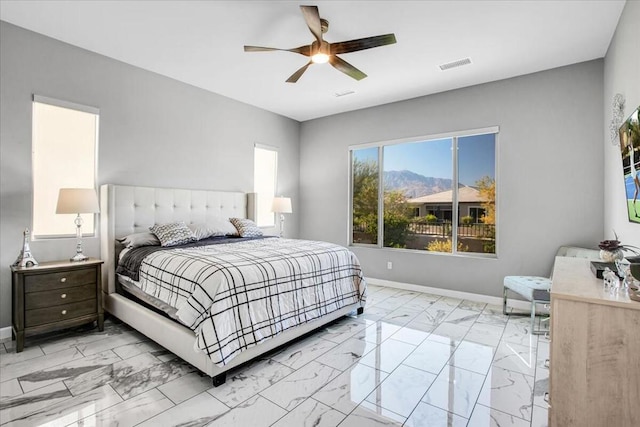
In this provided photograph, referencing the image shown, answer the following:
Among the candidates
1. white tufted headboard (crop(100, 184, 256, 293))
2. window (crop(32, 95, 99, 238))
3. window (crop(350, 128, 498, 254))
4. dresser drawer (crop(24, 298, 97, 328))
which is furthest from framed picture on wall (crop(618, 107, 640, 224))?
window (crop(32, 95, 99, 238))

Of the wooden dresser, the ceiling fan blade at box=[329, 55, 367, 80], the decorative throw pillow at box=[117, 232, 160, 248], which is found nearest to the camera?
the wooden dresser

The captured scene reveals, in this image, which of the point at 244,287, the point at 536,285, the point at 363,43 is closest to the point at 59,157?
the point at 244,287

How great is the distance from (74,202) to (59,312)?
1.03 meters

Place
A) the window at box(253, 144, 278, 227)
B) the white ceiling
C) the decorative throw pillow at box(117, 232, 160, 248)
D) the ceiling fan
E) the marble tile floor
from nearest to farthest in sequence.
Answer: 1. the marble tile floor
2. the ceiling fan
3. the white ceiling
4. the decorative throw pillow at box(117, 232, 160, 248)
5. the window at box(253, 144, 278, 227)

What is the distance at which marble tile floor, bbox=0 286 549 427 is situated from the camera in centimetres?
195

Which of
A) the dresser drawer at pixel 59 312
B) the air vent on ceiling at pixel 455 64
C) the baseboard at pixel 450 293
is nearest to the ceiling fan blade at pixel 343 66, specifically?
the air vent on ceiling at pixel 455 64

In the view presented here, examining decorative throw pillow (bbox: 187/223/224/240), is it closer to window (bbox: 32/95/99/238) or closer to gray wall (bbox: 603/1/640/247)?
window (bbox: 32/95/99/238)

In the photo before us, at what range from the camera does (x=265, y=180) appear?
571 centimetres

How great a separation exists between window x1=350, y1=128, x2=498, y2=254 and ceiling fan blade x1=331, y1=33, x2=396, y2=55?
2443 mm

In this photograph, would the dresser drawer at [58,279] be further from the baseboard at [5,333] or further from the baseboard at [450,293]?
the baseboard at [450,293]

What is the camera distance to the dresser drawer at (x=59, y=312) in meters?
2.81

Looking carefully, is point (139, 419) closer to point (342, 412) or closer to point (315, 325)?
point (342, 412)

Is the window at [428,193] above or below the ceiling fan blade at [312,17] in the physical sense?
below

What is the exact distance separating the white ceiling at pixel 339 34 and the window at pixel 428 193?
973 millimetres
